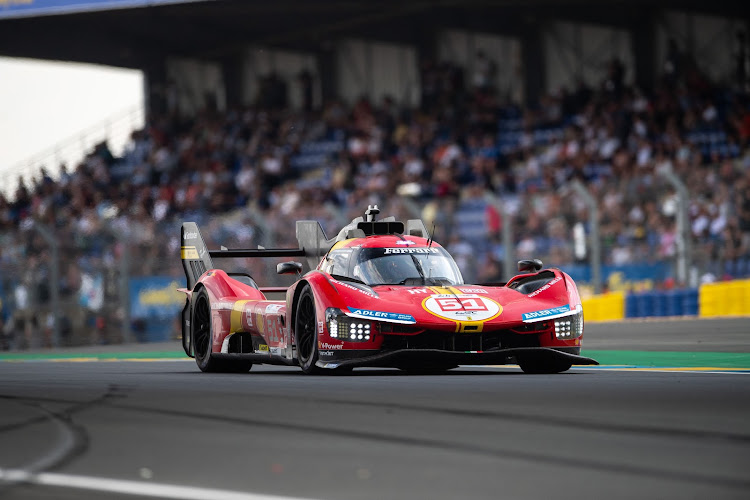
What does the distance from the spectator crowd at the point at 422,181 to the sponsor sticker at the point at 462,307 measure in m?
10.0

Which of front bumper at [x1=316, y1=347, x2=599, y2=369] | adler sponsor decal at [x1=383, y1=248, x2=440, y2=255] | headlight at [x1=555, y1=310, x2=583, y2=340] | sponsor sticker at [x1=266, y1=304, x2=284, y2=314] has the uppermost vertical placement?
adler sponsor decal at [x1=383, y1=248, x2=440, y2=255]

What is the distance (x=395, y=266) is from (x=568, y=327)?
155 cm

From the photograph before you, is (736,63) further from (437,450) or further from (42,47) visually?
(437,450)

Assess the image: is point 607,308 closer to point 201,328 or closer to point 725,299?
point 725,299

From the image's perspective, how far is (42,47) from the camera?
1478 inches

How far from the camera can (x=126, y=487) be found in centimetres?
460

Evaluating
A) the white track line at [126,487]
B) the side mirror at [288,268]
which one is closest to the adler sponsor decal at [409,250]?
the side mirror at [288,268]

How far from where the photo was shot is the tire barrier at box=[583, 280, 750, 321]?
20156 millimetres

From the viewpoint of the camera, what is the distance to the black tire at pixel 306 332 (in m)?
10.6

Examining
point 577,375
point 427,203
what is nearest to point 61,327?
point 427,203

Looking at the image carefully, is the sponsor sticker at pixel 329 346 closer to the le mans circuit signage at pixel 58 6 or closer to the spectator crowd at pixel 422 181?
the spectator crowd at pixel 422 181

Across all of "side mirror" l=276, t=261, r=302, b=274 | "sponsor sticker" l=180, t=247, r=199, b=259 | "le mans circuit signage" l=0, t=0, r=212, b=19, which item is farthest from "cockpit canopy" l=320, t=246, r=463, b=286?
"le mans circuit signage" l=0, t=0, r=212, b=19

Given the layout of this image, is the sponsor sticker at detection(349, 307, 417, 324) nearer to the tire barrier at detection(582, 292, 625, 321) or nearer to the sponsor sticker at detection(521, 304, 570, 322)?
the sponsor sticker at detection(521, 304, 570, 322)

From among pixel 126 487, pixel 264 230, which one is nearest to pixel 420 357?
pixel 126 487
